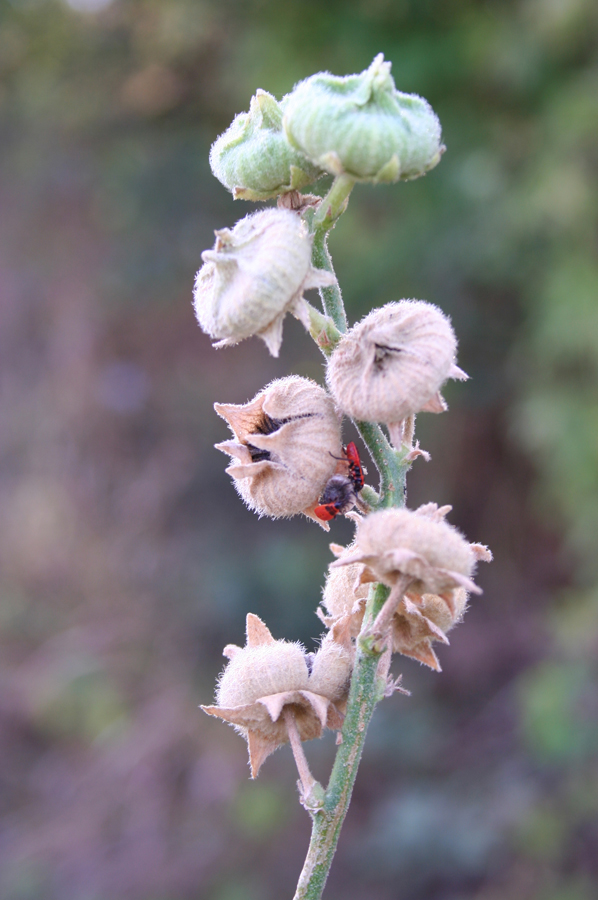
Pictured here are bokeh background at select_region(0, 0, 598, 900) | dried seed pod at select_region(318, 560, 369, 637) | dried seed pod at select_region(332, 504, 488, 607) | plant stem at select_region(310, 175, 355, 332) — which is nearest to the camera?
dried seed pod at select_region(332, 504, 488, 607)

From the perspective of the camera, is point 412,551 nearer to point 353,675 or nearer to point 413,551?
point 413,551

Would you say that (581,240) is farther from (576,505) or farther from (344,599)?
(344,599)

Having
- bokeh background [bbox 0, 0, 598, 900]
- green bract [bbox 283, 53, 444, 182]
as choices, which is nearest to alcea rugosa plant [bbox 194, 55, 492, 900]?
green bract [bbox 283, 53, 444, 182]

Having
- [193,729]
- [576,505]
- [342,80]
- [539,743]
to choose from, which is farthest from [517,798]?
[342,80]

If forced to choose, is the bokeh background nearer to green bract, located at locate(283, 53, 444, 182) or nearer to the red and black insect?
the red and black insect

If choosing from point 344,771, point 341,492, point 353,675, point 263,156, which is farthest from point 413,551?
point 263,156
